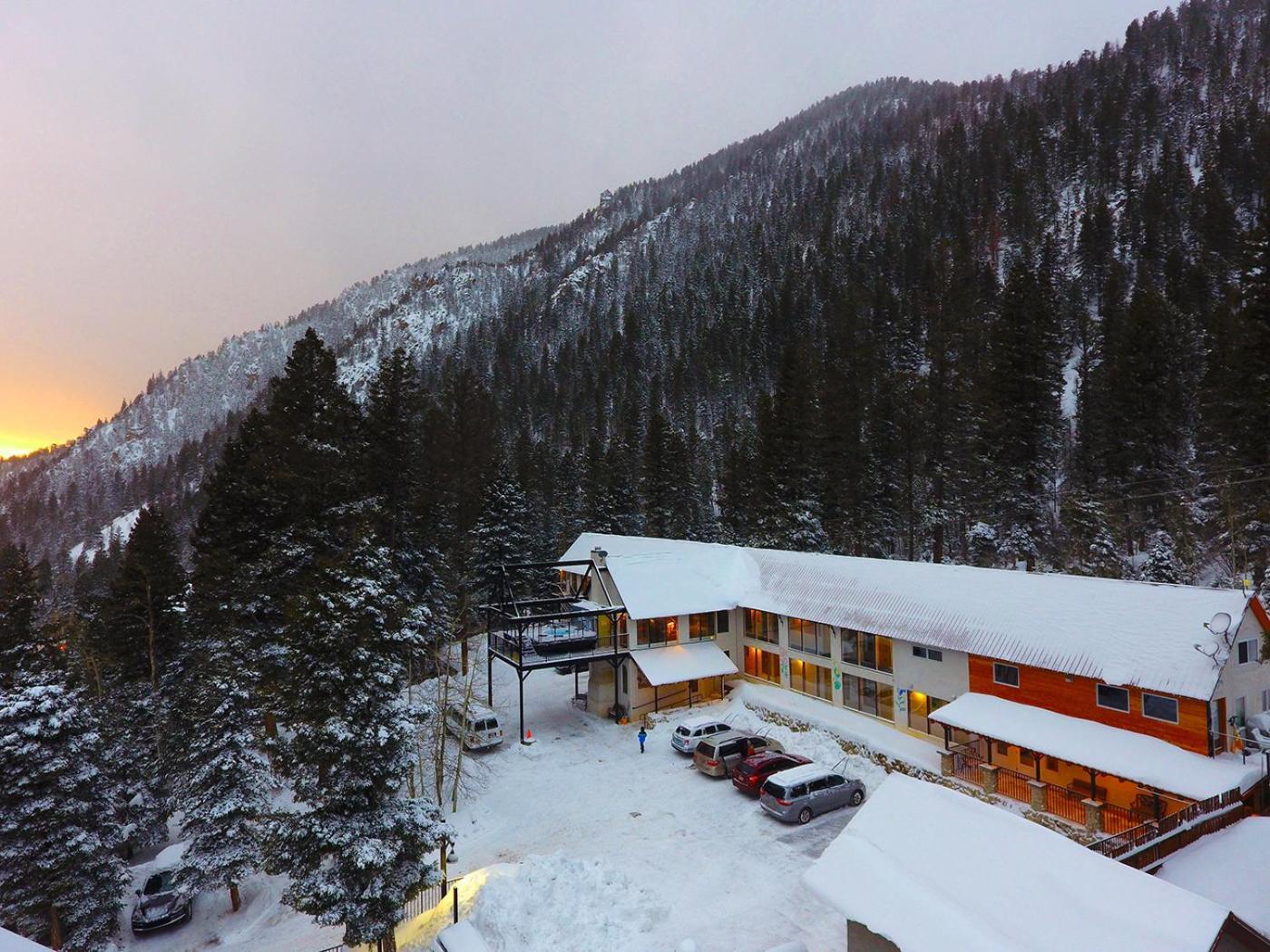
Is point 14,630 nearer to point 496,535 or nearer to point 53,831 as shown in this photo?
point 53,831

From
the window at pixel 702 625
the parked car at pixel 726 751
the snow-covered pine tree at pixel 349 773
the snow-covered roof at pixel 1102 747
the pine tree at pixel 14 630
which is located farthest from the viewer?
the window at pixel 702 625

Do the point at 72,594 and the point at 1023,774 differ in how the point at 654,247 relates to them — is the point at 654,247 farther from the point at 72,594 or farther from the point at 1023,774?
the point at 1023,774

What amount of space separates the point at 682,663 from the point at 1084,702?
16909mm

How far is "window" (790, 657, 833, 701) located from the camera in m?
29.2

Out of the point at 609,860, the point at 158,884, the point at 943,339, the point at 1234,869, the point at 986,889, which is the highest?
the point at 943,339

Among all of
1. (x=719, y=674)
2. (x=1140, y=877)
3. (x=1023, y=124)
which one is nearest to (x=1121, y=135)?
(x=1023, y=124)

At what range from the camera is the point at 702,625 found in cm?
3372

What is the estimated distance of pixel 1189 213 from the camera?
3319 inches

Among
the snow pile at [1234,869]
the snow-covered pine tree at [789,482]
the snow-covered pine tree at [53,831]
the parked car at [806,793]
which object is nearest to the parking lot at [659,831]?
the parked car at [806,793]

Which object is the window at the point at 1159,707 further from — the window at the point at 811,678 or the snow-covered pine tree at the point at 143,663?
the snow-covered pine tree at the point at 143,663

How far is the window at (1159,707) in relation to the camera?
17.9 metres

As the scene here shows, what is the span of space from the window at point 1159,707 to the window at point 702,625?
18862 mm

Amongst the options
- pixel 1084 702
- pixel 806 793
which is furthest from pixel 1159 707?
pixel 806 793

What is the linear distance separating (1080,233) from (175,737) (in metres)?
116
